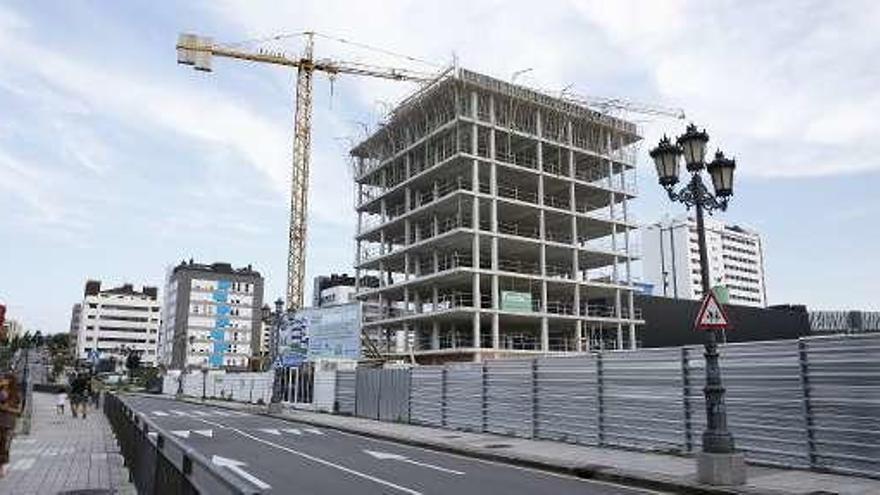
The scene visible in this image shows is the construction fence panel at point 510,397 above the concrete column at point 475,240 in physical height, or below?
below

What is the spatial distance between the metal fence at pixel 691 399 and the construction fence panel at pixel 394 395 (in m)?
4.75

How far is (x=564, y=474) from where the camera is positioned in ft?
52.6

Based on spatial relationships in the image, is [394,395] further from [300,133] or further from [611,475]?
[300,133]

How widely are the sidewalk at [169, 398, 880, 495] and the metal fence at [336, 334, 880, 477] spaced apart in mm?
494

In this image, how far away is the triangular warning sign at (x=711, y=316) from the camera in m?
14.2

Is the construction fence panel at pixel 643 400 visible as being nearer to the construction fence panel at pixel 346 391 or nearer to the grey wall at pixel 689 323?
the construction fence panel at pixel 346 391

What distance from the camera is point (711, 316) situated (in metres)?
14.4

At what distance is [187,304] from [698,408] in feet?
501

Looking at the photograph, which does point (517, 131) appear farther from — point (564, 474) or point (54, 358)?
point (54, 358)

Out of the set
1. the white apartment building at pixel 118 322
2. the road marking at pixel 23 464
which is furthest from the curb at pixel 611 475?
the white apartment building at pixel 118 322

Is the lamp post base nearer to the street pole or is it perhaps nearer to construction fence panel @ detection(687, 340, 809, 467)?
the street pole

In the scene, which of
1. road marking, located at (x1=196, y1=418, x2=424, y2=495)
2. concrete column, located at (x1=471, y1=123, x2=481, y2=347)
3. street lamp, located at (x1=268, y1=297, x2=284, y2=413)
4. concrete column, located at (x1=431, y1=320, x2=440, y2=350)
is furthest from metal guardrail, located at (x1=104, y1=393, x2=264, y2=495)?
concrete column, located at (x1=431, y1=320, x2=440, y2=350)

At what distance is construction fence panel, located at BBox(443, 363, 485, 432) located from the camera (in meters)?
26.9

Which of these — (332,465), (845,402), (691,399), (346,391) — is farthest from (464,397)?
(845,402)
